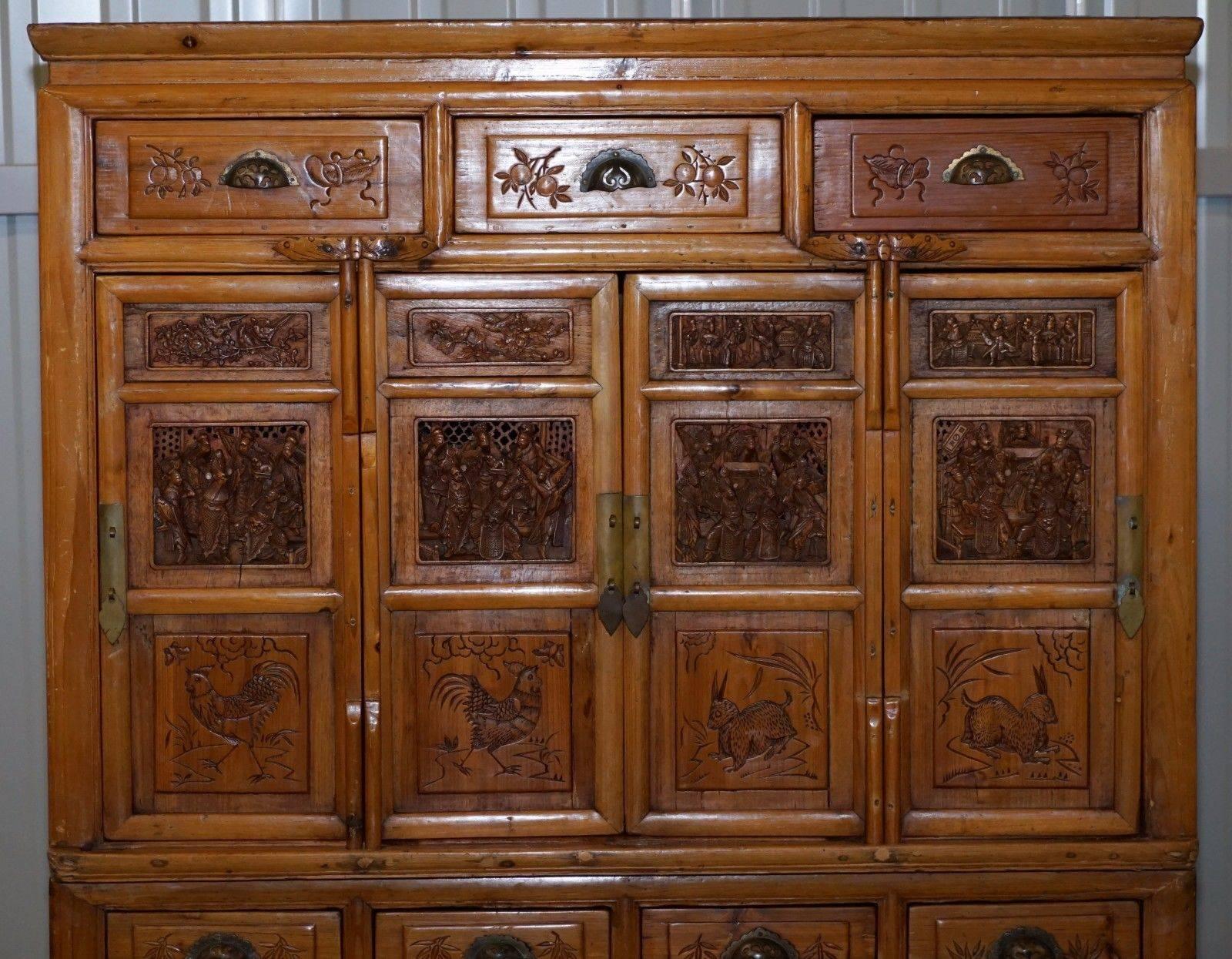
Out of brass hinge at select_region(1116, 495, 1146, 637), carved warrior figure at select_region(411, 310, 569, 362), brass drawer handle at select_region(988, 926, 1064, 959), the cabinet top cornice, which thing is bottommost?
brass drawer handle at select_region(988, 926, 1064, 959)

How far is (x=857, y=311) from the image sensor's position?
2186mm

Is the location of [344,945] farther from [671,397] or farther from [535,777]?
[671,397]

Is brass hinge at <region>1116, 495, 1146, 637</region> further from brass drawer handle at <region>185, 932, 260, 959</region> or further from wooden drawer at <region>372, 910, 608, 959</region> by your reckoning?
brass drawer handle at <region>185, 932, 260, 959</region>

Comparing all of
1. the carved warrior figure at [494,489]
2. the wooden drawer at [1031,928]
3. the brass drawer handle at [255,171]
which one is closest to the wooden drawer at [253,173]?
the brass drawer handle at [255,171]

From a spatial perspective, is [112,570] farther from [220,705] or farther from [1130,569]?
[1130,569]

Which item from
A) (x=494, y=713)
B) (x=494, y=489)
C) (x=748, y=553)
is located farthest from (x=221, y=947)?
(x=748, y=553)

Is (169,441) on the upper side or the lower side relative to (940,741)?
upper

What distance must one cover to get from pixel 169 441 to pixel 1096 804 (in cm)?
204

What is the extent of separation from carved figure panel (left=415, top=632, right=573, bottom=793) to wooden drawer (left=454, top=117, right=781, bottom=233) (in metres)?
0.85

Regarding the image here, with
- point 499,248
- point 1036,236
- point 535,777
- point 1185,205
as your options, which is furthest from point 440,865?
point 1185,205

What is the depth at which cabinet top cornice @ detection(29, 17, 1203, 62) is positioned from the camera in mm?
2113

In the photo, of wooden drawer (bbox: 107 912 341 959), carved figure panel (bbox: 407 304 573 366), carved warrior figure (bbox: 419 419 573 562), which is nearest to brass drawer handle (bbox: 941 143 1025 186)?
carved figure panel (bbox: 407 304 573 366)

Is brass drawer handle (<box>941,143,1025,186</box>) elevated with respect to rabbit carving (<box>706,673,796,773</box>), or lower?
elevated

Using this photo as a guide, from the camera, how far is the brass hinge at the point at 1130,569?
2.20m
